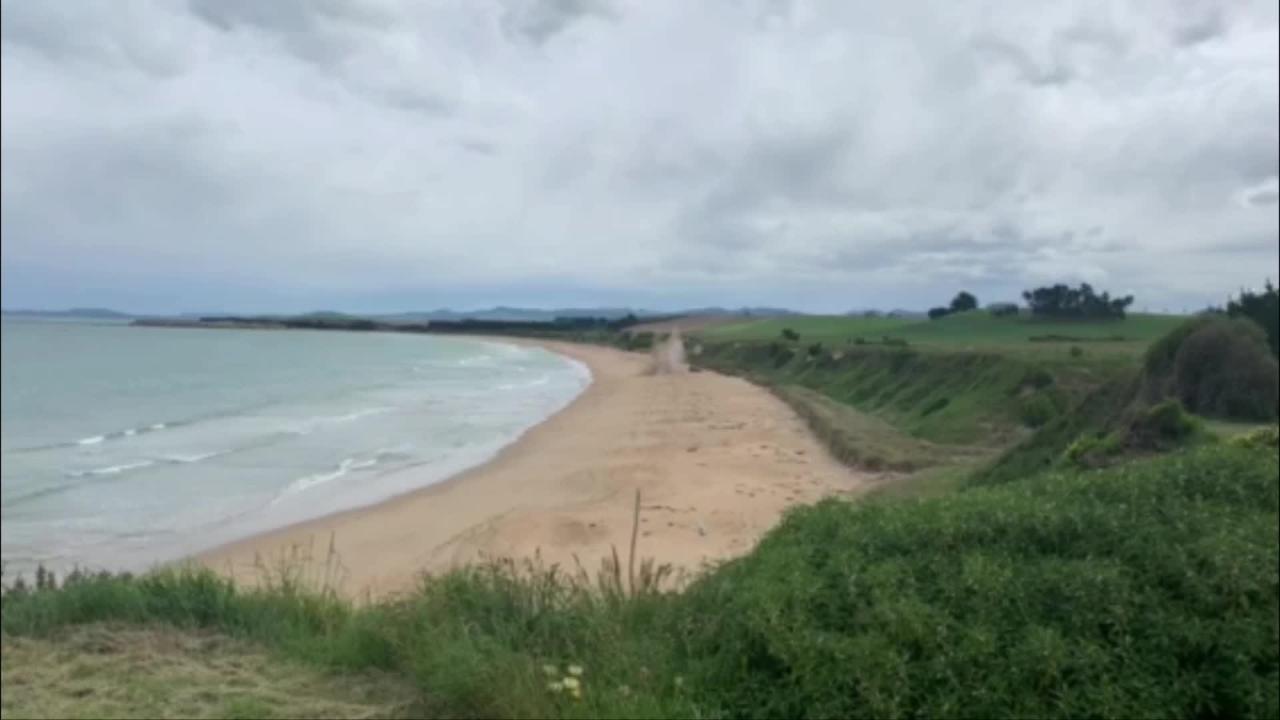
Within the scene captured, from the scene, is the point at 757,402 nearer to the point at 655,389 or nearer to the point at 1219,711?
the point at 655,389

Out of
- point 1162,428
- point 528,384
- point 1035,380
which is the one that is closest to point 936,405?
point 1035,380

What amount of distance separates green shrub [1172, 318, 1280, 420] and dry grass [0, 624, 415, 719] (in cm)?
1083

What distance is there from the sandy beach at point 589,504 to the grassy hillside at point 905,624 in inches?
103

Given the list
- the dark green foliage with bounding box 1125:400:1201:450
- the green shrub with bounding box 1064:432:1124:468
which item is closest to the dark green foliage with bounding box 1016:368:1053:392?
the dark green foliage with bounding box 1125:400:1201:450

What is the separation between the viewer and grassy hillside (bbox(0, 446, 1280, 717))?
5.62m

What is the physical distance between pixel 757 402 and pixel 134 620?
29713mm

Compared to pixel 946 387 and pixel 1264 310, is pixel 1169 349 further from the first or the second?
pixel 946 387

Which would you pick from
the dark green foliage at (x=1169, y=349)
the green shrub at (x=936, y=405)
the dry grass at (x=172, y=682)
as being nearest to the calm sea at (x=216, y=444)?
the dry grass at (x=172, y=682)

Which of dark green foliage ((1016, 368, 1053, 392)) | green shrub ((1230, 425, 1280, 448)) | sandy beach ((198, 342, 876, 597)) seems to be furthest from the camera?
dark green foliage ((1016, 368, 1053, 392))

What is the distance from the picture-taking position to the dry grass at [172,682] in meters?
6.34

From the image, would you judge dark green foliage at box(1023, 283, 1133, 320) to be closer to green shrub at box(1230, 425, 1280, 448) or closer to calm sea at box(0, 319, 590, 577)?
calm sea at box(0, 319, 590, 577)

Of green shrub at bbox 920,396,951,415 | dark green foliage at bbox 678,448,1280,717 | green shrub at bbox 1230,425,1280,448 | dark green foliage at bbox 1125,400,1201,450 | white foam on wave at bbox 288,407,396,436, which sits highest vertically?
green shrub at bbox 1230,425,1280,448

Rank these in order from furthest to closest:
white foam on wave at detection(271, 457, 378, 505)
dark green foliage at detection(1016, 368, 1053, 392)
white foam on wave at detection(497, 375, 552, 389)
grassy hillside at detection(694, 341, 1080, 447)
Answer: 1. white foam on wave at detection(497, 375, 552, 389)
2. dark green foliage at detection(1016, 368, 1053, 392)
3. grassy hillside at detection(694, 341, 1080, 447)
4. white foam on wave at detection(271, 457, 378, 505)

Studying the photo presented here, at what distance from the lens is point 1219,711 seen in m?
5.71
